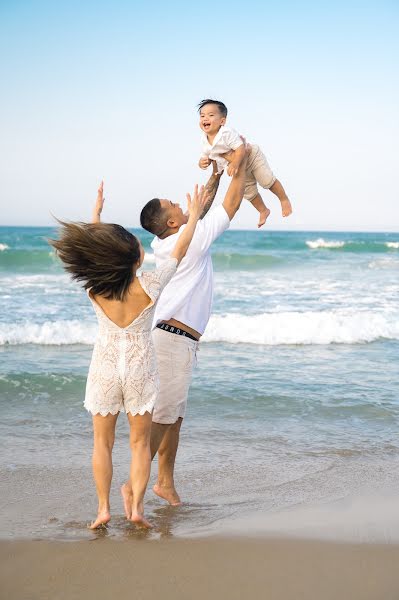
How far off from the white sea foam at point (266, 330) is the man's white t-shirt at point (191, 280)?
241 inches

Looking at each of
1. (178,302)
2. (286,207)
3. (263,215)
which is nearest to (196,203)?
(178,302)

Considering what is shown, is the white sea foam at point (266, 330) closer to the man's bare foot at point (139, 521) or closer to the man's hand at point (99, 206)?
the man's hand at point (99, 206)

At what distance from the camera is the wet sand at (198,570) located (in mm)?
3000

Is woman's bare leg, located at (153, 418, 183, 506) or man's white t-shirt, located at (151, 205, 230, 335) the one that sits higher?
man's white t-shirt, located at (151, 205, 230, 335)

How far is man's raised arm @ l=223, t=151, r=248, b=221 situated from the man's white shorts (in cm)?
77

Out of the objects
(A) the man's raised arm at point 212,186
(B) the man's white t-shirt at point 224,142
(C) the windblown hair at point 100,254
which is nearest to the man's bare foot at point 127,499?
(C) the windblown hair at point 100,254

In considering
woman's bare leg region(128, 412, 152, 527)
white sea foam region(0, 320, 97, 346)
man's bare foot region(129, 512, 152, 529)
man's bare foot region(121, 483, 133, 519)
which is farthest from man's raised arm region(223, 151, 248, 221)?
white sea foam region(0, 320, 97, 346)

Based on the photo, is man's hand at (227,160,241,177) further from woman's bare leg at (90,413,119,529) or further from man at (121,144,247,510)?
woman's bare leg at (90,413,119,529)

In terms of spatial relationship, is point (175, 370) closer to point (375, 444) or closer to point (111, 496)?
point (111, 496)

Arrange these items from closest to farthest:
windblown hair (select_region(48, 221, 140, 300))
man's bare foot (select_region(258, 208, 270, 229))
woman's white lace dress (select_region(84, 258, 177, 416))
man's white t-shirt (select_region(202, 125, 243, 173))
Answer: windblown hair (select_region(48, 221, 140, 300))
woman's white lace dress (select_region(84, 258, 177, 416))
man's white t-shirt (select_region(202, 125, 243, 173))
man's bare foot (select_region(258, 208, 270, 229))

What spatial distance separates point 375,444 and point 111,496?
2.22m

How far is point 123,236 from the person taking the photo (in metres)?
3.43

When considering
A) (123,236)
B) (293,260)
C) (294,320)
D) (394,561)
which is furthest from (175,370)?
(293,260)

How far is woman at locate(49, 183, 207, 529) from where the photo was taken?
3391 millimetres
